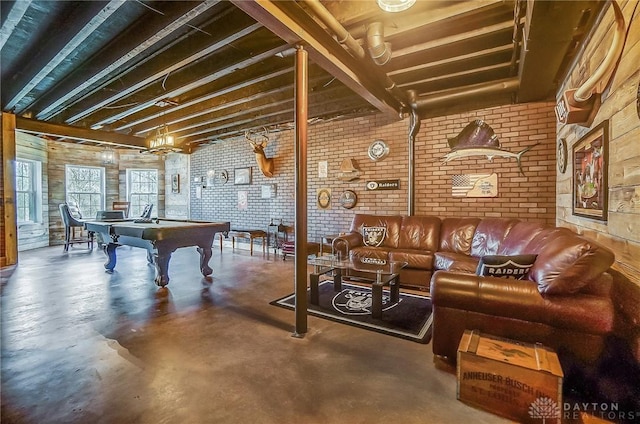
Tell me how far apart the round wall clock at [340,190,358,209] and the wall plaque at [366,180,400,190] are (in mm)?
315

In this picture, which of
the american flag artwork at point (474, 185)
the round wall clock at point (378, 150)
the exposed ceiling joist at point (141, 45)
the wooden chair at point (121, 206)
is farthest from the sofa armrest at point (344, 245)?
the wooden chair at point (121, 206)

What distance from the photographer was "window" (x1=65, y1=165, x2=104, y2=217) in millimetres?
8391

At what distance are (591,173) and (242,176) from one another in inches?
263

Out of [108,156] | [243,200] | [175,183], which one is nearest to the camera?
[243,200]

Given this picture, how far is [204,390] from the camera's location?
1914 millimetres

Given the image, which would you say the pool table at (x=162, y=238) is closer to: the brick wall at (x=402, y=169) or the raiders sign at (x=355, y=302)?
the raiders sign at (x=355, y=302)

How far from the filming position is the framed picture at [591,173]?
2.18 m

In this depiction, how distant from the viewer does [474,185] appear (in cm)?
462

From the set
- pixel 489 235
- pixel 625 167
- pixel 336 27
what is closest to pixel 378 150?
pixel 489 235

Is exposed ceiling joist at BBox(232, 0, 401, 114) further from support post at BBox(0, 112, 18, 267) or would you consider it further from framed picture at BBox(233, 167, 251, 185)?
support post at BBox(0, 112, 18, 267)

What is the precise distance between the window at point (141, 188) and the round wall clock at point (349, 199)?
6812 mm

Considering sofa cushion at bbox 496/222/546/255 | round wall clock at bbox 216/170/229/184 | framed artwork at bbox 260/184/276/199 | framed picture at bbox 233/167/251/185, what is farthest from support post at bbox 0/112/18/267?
sofa cushion at bbox 496/222/546/255

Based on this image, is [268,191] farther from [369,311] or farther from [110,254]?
[369,311]

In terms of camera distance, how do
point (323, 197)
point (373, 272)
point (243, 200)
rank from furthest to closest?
point (243, 200) < point (323, 197) < point (373, 272)
